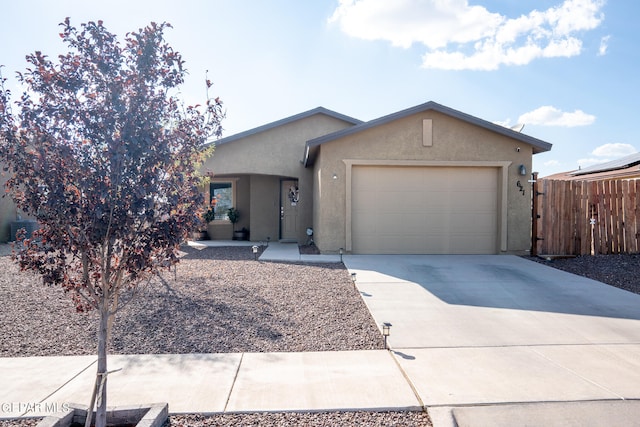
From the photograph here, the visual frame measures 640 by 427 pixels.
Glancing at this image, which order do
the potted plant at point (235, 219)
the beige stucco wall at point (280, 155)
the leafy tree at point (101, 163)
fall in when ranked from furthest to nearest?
the potted plant at point (235, 219)
the beige stucco wall at point (280, 155)
the leafy tree at point (101, 163)

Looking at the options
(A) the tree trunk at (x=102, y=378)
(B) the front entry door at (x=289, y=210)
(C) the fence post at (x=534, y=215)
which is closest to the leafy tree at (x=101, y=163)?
(A) the tree trunk at (x=102, y=378)

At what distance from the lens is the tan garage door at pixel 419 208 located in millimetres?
11156

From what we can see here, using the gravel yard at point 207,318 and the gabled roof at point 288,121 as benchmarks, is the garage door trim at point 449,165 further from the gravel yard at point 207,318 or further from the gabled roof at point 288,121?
the gabled roof at point 288,121

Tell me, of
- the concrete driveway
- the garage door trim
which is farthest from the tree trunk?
the garage door trim

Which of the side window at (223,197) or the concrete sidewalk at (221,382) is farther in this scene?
the side window at (223,197)

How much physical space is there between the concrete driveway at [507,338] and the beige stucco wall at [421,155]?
2321mm

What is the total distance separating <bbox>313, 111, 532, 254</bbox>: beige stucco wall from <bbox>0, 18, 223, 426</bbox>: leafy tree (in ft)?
26.2

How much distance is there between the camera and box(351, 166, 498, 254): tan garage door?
36.6 feet

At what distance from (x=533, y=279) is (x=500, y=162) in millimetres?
4023

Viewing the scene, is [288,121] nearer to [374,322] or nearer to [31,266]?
[374,322]

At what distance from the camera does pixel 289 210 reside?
15.7 meters

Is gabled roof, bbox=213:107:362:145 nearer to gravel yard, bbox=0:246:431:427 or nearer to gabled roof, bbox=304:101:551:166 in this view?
gabled roof, bbox=304:101:551:166

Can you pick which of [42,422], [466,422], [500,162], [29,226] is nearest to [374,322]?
[466,422]

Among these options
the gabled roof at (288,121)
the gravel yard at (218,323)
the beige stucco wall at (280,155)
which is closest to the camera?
the gravel yard at (218,323)
